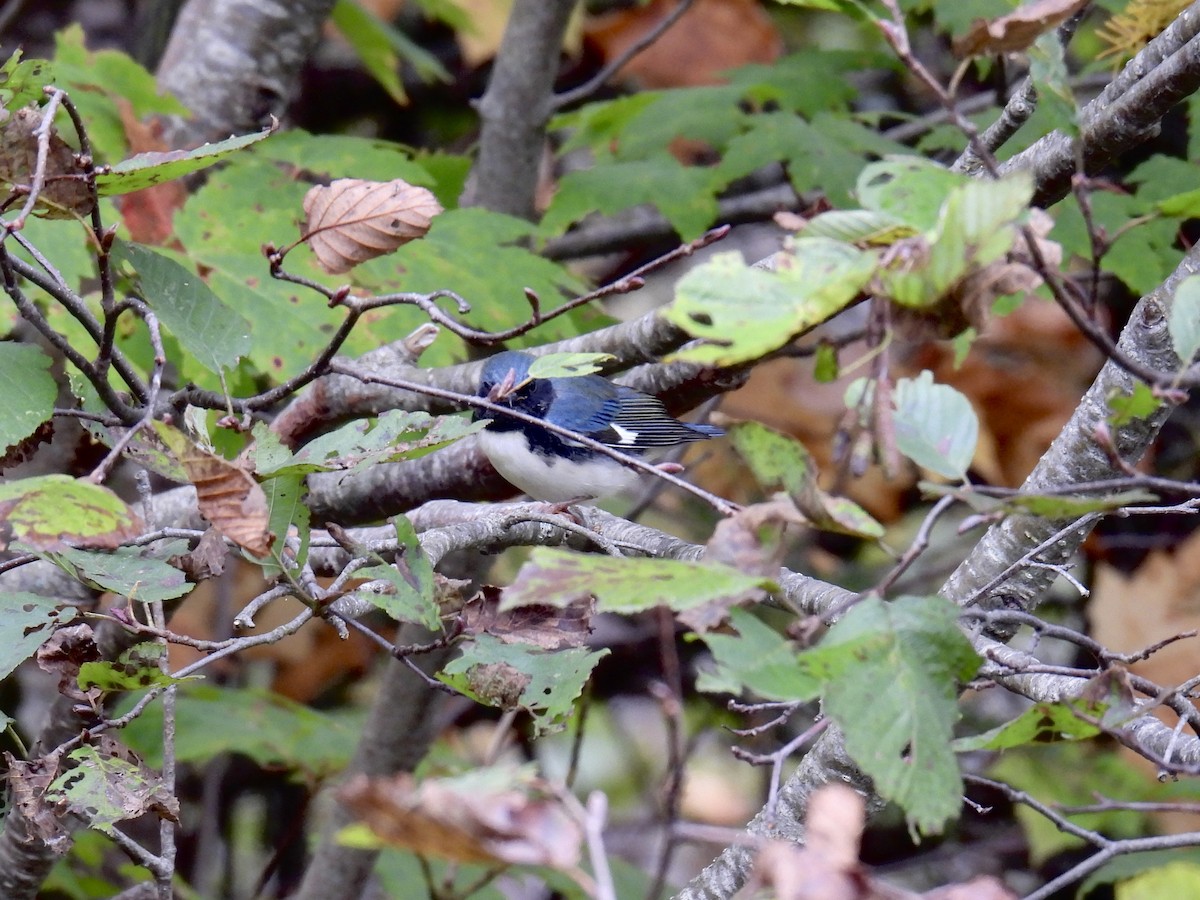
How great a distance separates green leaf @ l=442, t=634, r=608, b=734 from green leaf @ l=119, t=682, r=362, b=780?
171 cm

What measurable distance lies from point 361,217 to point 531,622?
0.61 m

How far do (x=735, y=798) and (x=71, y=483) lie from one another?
563 cm

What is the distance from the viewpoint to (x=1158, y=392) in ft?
3.76

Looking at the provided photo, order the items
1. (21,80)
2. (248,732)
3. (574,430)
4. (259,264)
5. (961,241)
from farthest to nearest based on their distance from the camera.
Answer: (574,430)
(248,732)
(259,264)
(21,80)
(961,241)

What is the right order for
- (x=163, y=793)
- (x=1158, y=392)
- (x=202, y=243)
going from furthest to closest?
(x=202, y=243), (x=163, y=793), (x=1158, y=392)

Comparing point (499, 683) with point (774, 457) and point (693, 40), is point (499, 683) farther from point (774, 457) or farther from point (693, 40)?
point (693, 40)

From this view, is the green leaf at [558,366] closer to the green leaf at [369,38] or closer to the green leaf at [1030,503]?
the green leaf at [1030,503]

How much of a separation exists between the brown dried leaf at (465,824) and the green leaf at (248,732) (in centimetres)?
239

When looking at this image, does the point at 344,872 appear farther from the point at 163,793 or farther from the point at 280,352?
the point at 163,793

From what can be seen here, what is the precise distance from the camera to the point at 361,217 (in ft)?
5.51

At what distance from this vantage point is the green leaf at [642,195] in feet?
10.5

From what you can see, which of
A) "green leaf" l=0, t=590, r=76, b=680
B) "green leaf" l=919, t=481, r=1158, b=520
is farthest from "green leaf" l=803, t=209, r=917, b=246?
"green leaf" l=0, t=590, r=76, b=680

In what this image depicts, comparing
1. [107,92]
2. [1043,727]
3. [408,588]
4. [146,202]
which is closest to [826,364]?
[1043,727]

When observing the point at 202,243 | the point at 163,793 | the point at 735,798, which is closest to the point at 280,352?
the point at 202,243
